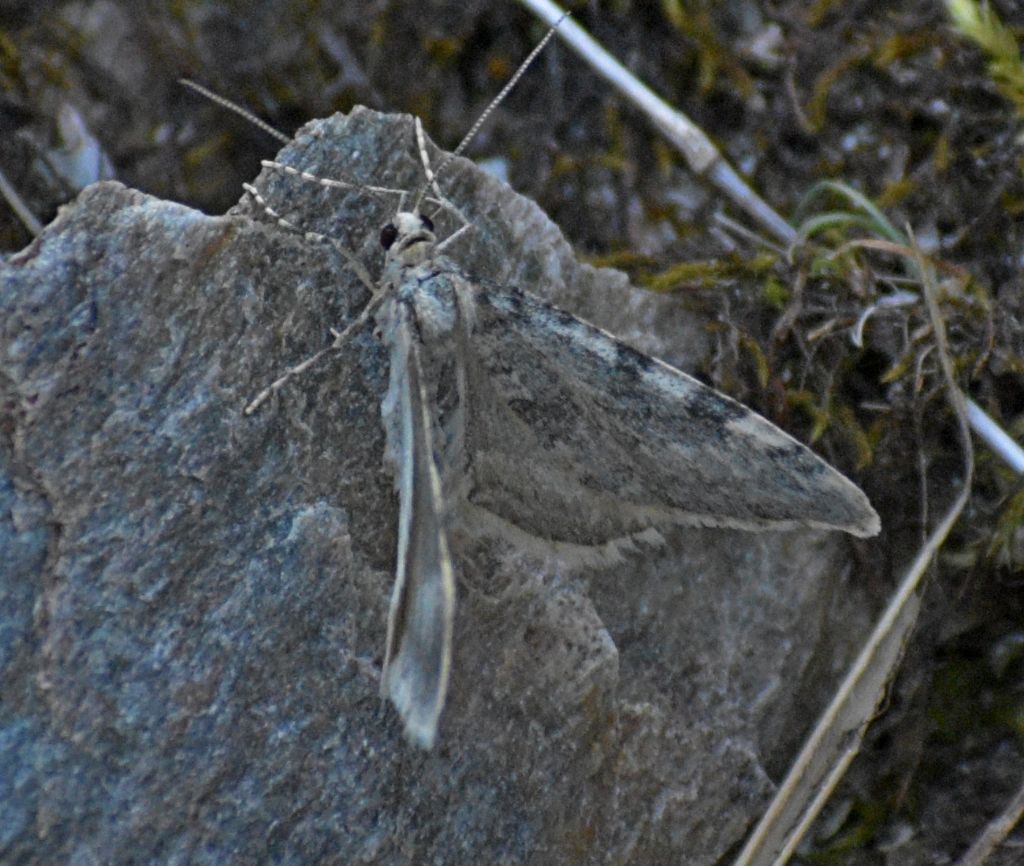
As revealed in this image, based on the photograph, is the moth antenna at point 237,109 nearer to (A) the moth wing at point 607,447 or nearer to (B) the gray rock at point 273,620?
(B) the gray rock at point 273,620

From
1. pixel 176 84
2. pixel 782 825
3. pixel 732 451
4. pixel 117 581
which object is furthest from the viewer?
pixel 176 84

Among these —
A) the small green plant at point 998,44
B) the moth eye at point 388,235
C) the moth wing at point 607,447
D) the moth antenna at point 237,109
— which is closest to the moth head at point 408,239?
the moth eye at point 388,235

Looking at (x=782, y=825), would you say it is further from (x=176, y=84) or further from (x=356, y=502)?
(x=176, y=84)

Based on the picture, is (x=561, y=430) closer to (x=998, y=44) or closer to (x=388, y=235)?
(x=388, y=235)

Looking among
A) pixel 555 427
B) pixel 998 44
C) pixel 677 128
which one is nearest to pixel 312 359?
pixel 555 427

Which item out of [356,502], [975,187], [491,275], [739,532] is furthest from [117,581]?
[975,187]
